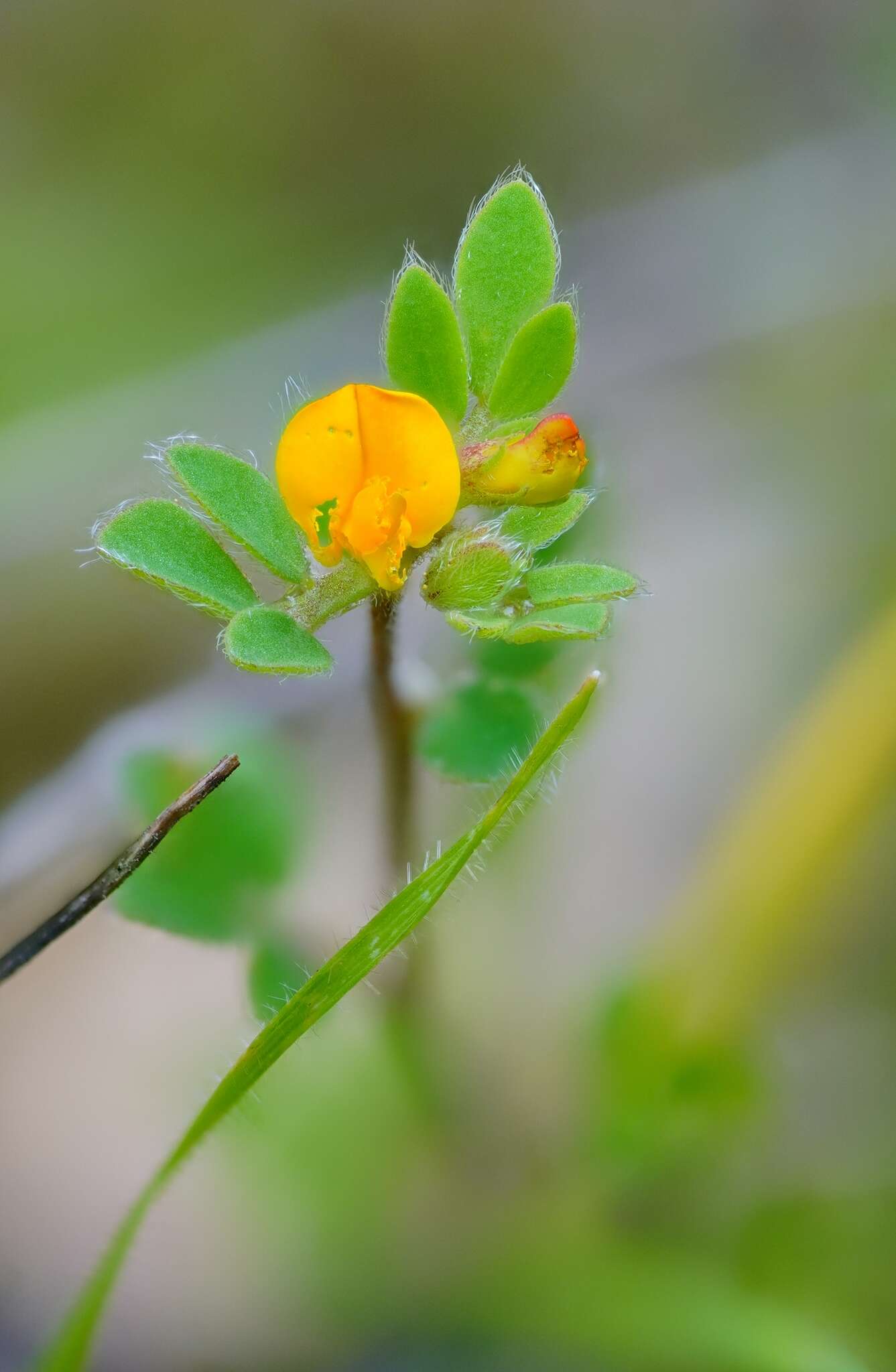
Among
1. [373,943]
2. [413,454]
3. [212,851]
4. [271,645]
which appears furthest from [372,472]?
[212,851]

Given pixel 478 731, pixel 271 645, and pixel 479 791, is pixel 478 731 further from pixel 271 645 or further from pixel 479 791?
pixel 271 645

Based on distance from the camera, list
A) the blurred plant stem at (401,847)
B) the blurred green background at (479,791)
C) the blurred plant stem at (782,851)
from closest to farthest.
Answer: the blurred plant stem at (401,847) → the blurred green background at (479,791) → the blurred plant stem at (782,851)

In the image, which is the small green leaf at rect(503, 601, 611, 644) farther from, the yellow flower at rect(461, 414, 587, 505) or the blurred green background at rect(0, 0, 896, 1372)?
the blurred green background at rect(0, 0, 896, 1372)

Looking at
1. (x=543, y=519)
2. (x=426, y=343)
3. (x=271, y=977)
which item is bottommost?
(x=271, y=977)

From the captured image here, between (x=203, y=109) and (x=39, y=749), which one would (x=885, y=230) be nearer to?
(x=203, y=109)

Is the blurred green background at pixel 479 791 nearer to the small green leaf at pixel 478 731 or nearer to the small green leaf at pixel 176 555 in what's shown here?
the small green leaf at pixel 478 731

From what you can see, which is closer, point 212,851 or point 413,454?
point 413,454

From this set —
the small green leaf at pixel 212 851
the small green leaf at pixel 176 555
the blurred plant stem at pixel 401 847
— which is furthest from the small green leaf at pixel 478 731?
the small green leaf at pixel 176 555
